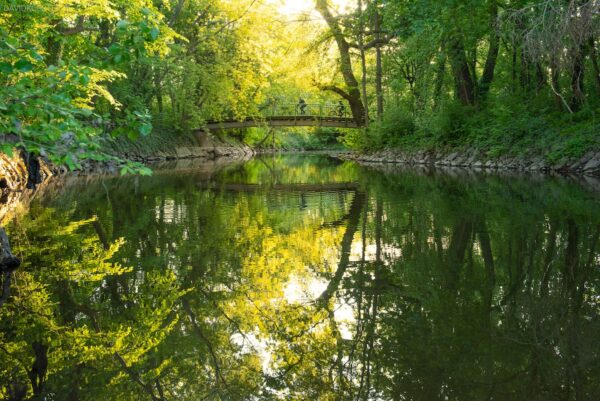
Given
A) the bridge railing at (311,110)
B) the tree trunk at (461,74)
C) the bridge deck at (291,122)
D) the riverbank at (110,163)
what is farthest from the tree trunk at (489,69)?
the riverbank at (110,163)

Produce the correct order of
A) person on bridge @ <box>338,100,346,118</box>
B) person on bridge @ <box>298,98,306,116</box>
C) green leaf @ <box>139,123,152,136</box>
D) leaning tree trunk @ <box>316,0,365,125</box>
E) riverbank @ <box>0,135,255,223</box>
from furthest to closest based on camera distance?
person on bridge @ <box>298,98,306,116</box>, person on bridge @ <box>338,100,346,118</box>, leaning tree trunk @ <box>316,0,365,125</box>, riverbank @ <box>0,135,255,223</box>, green leaf @ <box>139,123,152,136</box>

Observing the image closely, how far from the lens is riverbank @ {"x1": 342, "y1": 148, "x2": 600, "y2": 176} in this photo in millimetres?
17859

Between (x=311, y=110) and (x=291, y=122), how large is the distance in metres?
3.68

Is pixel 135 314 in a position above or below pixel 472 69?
below

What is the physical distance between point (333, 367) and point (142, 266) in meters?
3.41

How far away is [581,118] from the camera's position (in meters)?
19.2

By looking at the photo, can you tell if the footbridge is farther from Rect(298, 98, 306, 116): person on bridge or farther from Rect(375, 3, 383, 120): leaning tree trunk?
Rect(375, 3, 383, 120): leaning tree trunk

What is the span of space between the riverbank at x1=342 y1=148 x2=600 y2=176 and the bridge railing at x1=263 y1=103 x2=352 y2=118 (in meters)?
6.84

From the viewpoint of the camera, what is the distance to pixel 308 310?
4.79 m

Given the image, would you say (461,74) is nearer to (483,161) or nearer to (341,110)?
(483,161)

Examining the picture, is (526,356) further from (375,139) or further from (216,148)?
(216,148)

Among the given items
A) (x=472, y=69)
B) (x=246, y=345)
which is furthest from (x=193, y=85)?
(x=246, y=345)

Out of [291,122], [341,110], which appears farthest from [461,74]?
[291,122]

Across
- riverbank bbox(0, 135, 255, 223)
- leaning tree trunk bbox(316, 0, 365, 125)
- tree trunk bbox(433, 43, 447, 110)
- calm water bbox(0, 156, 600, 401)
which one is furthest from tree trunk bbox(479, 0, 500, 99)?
calm water bbox(0, 156, 600, 401)
